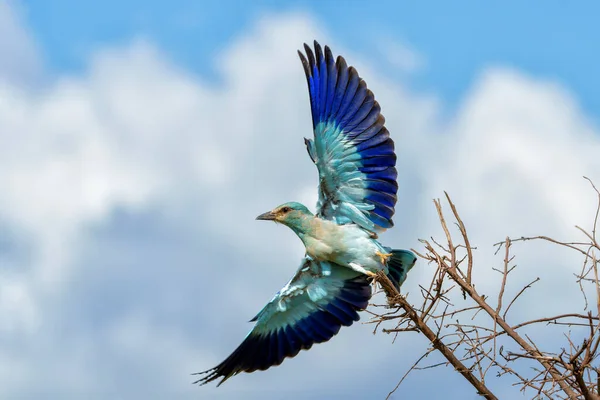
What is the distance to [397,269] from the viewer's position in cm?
723

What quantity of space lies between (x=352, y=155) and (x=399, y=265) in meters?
1.00

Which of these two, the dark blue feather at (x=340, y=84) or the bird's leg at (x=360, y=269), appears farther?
the dark blue feather at (x=340, y=84)

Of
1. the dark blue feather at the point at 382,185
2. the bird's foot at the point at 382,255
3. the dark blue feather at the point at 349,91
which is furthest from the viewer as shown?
the dark blue feather at the point at 349,91

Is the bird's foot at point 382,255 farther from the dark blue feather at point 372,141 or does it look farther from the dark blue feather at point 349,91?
the dark blue feather at point 349,91

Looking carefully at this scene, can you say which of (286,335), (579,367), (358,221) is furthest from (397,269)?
(579,367)

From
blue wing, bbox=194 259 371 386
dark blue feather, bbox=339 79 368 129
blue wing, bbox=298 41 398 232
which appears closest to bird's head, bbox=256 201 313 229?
blue wing, bbox=298 41 398 232

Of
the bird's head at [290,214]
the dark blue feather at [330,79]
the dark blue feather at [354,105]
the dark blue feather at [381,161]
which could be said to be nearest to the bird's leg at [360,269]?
the bird's head at [290,214]

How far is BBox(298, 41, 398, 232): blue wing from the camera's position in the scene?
23.0 feet

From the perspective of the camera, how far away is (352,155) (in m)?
7.02

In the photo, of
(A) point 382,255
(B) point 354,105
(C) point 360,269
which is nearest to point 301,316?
(C) point 360,269

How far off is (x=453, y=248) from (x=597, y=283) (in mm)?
1022

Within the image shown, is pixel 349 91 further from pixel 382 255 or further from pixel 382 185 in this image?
pixel 382 255

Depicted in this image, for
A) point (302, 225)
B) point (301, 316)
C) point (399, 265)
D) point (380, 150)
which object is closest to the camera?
point (380, 150)

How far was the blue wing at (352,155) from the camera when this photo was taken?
6996mm
